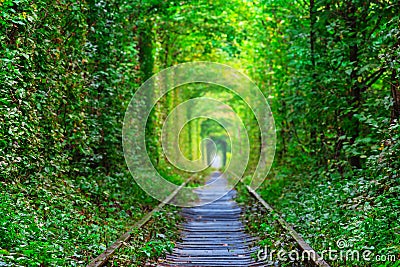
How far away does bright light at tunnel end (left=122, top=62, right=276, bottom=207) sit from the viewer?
14055 millimetres

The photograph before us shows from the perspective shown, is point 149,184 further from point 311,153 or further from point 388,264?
point 388,264

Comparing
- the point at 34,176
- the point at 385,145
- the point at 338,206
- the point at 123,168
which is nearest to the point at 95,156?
the point at 123,168

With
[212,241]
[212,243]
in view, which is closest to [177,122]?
[212,241]

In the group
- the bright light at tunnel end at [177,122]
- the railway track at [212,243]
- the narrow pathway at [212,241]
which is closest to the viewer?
the railway track at [212,243]

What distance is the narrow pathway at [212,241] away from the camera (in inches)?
291

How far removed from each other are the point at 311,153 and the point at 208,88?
894 inches

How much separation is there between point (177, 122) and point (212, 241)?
1905 centimetres

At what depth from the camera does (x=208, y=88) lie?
35.8 metres

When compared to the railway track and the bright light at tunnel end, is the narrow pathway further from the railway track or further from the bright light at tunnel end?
the bright light at tunnel end

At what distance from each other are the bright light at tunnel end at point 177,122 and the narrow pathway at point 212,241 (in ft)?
4.50

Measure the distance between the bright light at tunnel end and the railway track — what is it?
5.23ft

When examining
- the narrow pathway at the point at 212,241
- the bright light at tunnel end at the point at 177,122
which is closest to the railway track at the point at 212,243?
the narrow pathway at the point at 212,241

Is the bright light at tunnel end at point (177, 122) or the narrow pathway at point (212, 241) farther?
the bright light at tunnel end at point (177, 122)

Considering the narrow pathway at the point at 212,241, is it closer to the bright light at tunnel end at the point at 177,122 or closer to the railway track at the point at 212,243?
the railway track at the point at 212,243
